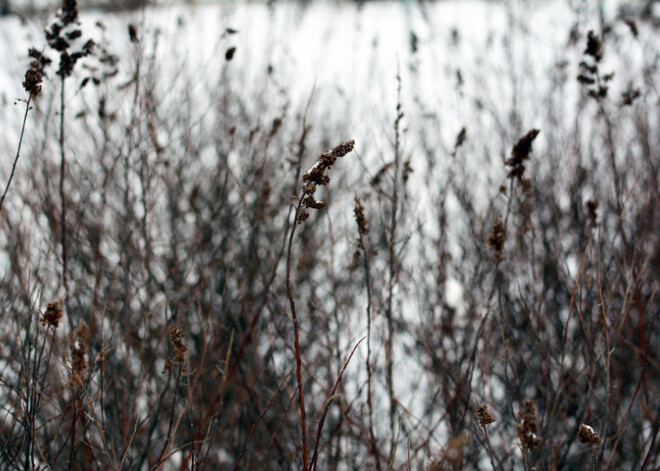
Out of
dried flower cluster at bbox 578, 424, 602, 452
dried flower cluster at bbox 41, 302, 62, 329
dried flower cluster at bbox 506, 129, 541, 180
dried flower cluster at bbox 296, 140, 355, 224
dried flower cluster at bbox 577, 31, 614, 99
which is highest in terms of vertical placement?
dried flower cluster at bbox 577, 31, 614, 99

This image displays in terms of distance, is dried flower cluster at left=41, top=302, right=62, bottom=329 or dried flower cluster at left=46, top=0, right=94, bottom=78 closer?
dried flower cluster at left=41, top=302, right=62, bottom=329


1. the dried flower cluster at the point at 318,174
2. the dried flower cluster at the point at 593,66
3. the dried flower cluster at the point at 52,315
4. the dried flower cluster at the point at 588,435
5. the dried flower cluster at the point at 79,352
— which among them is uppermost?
the dried flower cluster at the point at 593,66

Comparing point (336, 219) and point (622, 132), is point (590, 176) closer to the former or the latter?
point (622, 132)

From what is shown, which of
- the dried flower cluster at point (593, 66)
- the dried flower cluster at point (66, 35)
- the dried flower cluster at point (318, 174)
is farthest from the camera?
the dried flower cluster at point (593, 66)

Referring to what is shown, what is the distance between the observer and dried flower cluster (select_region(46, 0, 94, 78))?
2.17 m

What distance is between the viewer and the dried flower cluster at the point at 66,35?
2.17 metres

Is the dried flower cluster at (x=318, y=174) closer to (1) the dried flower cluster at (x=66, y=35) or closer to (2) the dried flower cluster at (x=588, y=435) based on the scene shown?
(2) the dried flower cluster at (x=588, y=435)

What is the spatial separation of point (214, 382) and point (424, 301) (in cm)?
150

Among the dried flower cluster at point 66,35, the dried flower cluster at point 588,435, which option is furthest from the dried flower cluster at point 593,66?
the dried flower cluster at point 66,35

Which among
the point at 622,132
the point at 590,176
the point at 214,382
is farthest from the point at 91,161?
the point at 622,132

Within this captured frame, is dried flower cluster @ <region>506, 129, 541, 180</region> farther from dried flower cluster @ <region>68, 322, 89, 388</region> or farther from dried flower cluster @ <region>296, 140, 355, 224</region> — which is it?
dried flower cluster @ <region>68, 322, 89, 388</region>

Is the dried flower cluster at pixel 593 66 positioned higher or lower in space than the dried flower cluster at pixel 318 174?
higher

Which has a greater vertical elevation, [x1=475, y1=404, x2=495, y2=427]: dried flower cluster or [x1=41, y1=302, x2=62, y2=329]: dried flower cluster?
[x1=41, y1=302, x2=62, y2=329]: dried flower cluster

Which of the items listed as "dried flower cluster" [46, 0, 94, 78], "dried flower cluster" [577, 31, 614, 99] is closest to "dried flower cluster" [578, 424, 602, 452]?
"dried flower cluster" [577, 31, 614, 99]
